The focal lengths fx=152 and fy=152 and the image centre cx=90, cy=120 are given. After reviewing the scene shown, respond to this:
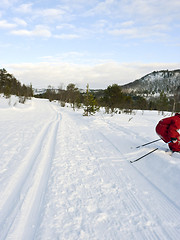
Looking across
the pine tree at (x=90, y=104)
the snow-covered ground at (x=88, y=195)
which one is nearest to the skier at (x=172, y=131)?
the snow-covered ground at (x=88, y=195)

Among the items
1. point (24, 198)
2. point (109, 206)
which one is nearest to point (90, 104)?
point (24, 198)

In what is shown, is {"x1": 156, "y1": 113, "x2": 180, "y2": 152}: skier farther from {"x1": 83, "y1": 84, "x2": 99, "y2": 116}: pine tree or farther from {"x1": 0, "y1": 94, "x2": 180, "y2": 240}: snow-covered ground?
{"x1": 83, "y1": 84, "x2": 99, "y2": 116}: pine tree

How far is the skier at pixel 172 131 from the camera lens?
4.37m

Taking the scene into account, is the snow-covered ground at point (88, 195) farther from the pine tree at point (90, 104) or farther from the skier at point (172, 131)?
the pine tree at point (90, 104)

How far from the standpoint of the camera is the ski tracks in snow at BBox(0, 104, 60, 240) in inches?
83.8

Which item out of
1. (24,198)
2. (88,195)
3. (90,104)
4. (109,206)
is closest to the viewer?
(109,206)

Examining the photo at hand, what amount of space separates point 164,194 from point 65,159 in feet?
8.91

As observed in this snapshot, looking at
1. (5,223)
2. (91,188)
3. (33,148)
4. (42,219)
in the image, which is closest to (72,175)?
(91,188)

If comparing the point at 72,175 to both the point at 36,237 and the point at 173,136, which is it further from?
the point at 173,136

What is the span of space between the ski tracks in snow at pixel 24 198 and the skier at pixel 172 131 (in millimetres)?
3508

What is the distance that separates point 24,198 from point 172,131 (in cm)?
406

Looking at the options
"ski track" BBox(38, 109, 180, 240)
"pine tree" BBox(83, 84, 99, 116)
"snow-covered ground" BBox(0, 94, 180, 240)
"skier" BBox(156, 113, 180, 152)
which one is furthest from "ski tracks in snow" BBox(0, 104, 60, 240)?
"pine tree" BBox(83, 84, 99, 116)

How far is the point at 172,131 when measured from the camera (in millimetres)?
4383

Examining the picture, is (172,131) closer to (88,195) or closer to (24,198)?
(88,195)
